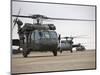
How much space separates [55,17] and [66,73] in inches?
28.2

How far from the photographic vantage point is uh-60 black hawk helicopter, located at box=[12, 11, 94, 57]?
2.08m

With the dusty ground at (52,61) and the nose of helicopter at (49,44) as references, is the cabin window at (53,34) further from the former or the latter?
the dusty ground at (52,61)

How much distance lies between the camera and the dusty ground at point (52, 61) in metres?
2.06

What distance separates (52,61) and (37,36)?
1.17 ft

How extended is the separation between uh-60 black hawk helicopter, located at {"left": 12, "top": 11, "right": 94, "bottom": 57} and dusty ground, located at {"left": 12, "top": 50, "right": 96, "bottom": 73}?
0.07m

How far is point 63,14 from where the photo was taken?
2250 mm

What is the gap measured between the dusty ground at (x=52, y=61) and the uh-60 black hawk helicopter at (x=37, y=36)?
0.23 feet

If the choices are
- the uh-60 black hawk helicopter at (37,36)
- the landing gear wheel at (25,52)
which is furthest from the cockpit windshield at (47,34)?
the landing gear wheel at (25,52)

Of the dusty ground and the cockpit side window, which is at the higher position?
the cockpit side window

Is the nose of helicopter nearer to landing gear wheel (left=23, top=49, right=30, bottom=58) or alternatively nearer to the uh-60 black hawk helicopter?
the uh-60 black hawk helicopter

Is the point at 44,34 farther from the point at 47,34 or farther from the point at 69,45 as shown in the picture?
the point at 69,45

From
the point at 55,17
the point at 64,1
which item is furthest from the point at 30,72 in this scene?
the point at 64,1

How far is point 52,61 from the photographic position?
219 centimetres

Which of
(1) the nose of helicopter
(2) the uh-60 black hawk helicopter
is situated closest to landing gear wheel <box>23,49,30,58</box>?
(2) the uh-60 black hawk helicopter
